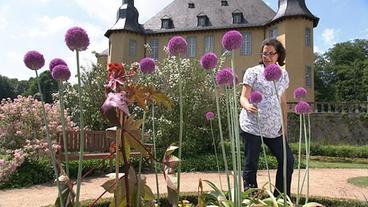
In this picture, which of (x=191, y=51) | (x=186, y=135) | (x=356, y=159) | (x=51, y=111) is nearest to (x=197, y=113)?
→ (x=186, y=135)

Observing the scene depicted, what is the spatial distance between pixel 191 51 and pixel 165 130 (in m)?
20.5

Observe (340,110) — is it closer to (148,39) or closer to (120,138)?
(148,39)

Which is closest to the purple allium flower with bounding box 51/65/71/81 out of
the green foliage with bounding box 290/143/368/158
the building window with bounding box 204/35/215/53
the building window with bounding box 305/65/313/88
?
the green foliage with bounding box 290/143/368/158

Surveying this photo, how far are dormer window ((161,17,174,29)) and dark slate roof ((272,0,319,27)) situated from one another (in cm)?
909

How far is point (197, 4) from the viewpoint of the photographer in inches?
1407

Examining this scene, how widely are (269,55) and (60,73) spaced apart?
2.49m

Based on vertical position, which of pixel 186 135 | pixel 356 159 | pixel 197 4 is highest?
pixel 197 4

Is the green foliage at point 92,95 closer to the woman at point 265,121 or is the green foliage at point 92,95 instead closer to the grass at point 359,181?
the grass at point 359,181

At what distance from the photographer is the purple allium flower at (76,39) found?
163 cm

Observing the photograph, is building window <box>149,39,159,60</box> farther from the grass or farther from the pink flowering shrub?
the grass

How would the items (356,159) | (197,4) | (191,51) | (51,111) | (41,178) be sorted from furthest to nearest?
1. (197,4)
2. (191,51)
3. (356,159)
4. (51,111)
5. (41,178)

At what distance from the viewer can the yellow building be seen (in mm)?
28469

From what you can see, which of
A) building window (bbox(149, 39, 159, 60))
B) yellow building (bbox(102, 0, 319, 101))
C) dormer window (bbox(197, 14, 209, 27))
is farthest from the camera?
building window (bbox(149, 39, 159, 60))

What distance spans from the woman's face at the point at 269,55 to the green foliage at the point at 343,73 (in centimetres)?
4559
